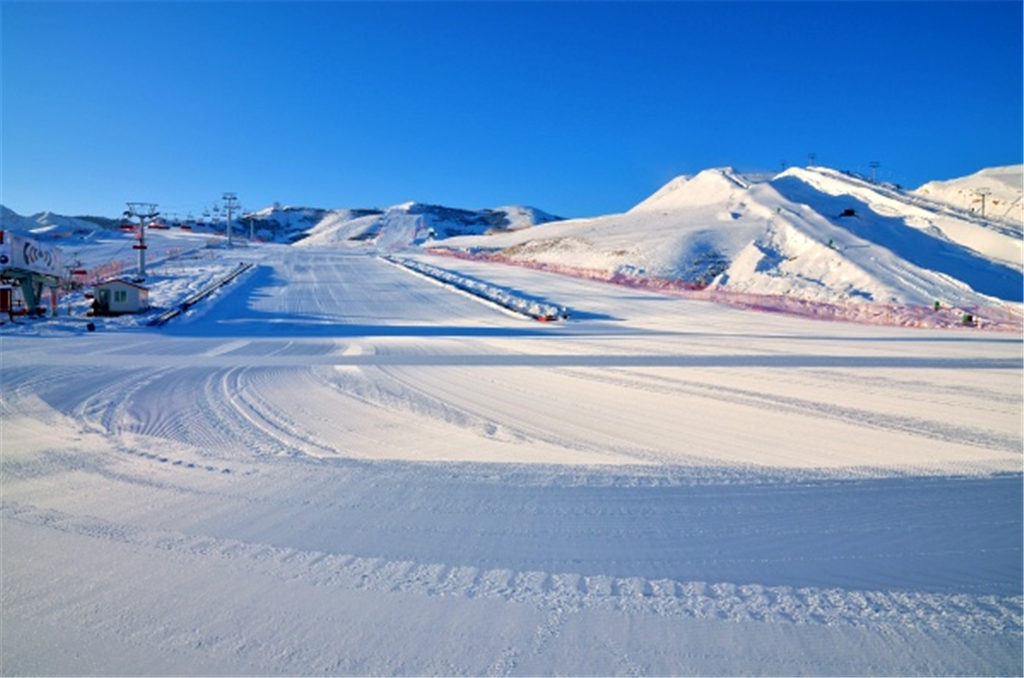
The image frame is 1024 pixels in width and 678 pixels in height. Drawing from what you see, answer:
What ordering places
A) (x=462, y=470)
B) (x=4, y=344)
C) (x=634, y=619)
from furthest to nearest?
(x=4, y=344) → (x=462, y=470) → (x=634, y=619)

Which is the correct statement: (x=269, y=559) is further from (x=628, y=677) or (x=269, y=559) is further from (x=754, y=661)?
(x=754, y=661)

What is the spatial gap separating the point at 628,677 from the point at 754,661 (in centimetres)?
64

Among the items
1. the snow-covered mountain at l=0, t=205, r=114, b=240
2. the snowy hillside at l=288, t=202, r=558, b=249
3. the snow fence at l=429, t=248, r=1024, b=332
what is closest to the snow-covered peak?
the snowy hillside at l=288, t=202, r=558, b=249

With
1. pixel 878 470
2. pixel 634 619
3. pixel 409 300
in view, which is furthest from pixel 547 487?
pixel 409 300

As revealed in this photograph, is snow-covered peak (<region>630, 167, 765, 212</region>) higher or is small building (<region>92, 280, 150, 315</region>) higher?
snow-covered peak (<region>630, 167, 765, 212</region>)

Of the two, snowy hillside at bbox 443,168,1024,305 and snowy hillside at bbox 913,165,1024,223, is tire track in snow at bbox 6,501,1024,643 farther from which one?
snowy hillside at bbox 913,165,1024,223

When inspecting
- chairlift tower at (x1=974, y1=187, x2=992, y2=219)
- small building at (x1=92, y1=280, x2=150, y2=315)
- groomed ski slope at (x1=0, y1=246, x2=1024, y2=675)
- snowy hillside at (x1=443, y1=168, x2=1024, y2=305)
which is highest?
chairlift tower at (x1=974, y1=187, x2=992, y2=219)

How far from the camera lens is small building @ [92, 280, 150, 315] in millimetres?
28598

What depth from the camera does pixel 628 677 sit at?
10.5ft

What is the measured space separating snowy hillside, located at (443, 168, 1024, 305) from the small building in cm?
2968

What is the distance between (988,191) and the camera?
8825 centimetres

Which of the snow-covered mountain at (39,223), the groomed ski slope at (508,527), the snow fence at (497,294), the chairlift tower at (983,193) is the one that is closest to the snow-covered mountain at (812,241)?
the chairlift tower at (983,193)

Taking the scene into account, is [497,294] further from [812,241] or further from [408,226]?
[408,226]

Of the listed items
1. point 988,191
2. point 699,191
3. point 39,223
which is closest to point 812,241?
point 699,191
